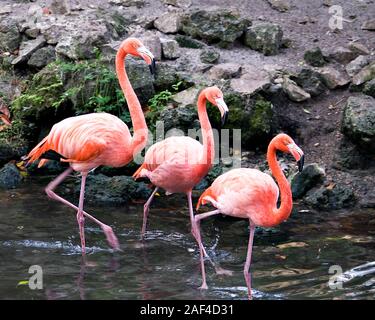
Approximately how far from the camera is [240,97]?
8586 mm

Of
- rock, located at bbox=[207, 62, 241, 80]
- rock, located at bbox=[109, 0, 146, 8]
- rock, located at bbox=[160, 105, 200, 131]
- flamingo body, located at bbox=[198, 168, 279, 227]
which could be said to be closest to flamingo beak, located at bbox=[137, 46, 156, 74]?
flamingo body, located at bbox=[198, 168, 279, 227]

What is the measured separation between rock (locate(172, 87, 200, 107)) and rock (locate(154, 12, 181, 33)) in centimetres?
128

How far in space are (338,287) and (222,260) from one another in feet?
3.79

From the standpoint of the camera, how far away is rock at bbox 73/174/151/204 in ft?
26.1

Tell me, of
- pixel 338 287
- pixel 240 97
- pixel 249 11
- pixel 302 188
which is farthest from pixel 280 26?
pixel 338 287

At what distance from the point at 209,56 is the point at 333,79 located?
1527 millimetres

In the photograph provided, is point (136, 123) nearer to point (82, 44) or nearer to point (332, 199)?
point (332, 199)

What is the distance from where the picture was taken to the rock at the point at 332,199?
7.60 metres

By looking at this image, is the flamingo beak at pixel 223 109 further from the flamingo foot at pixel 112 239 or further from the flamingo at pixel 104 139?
the flamingo foot at pixel 112 239

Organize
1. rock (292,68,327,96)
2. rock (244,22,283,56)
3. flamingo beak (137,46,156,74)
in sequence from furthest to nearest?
rock (244,22,283,56) → rock (292,68,327,96) → flamingo beak (137,46,156,74)

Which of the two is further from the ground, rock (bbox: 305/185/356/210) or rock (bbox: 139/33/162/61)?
rock (bbox: 139/33/162/61)

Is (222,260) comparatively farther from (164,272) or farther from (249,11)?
(249,11)

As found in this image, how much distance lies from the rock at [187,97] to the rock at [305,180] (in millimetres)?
1527

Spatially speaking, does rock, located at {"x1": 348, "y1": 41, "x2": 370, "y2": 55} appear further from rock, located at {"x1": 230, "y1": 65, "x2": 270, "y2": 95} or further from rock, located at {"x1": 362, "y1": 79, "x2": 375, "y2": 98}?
rock, located at {"x1": 230, "y1": 65, "x2": 270, "y2": 95}
